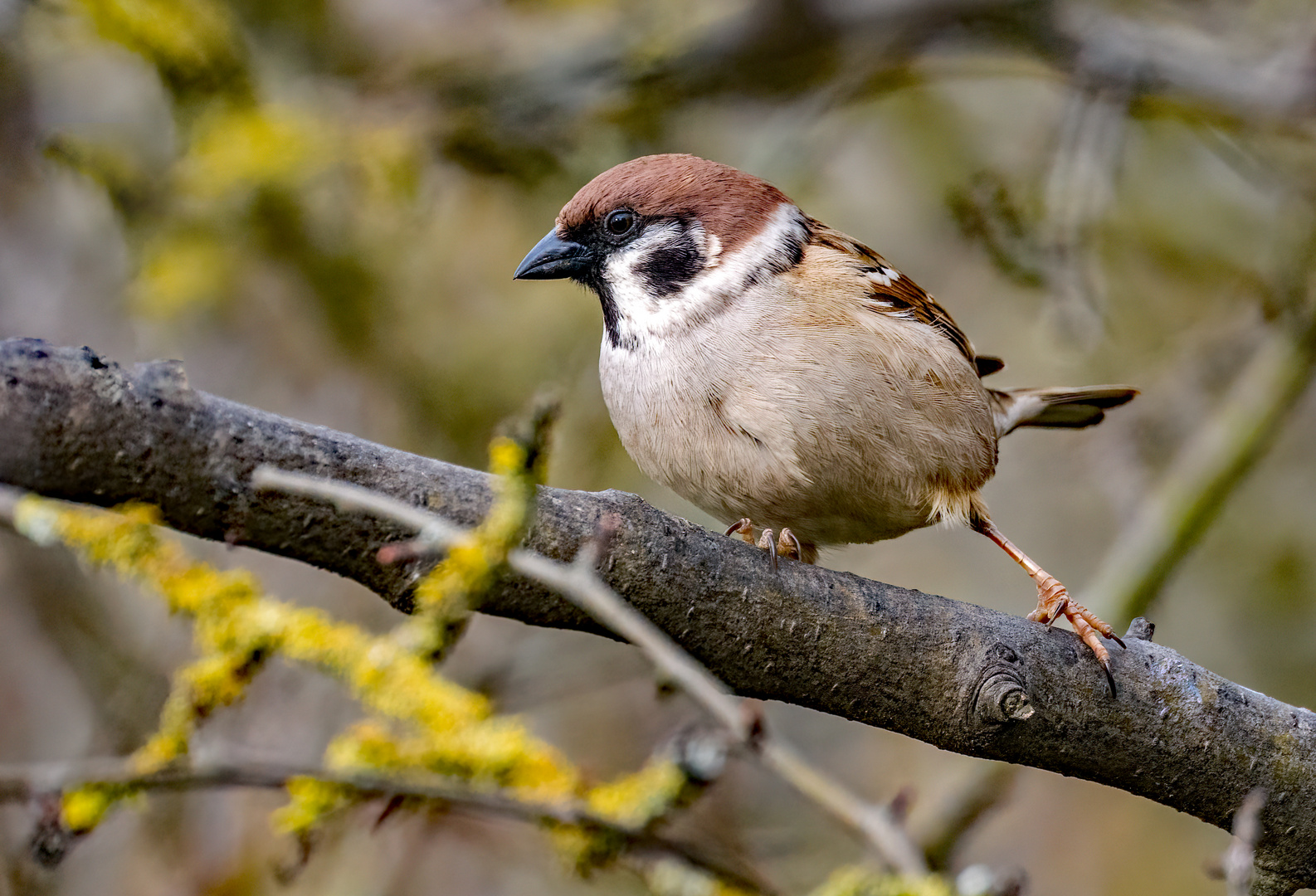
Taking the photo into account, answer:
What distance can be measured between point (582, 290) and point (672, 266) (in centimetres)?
164

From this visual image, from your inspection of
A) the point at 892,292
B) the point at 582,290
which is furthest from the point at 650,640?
the point at 582,290

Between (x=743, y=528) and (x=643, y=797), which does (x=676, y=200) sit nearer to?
(x=743, y=528)

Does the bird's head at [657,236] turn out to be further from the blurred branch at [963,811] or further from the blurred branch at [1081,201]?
the blurred branch at [963,811]

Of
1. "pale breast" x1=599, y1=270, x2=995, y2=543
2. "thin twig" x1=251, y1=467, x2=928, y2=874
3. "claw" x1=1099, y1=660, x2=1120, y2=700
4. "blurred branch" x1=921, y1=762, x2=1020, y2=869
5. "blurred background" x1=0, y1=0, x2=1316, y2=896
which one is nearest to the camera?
"thin twig" x1=251, y1=467, x2=928, y2=874

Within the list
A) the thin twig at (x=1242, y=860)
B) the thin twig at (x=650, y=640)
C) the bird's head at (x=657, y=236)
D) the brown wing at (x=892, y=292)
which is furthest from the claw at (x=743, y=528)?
the thin twig at (x=1242, y=860)

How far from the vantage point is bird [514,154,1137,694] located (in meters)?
2.97

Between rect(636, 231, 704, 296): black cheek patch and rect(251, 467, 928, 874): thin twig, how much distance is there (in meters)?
1.50

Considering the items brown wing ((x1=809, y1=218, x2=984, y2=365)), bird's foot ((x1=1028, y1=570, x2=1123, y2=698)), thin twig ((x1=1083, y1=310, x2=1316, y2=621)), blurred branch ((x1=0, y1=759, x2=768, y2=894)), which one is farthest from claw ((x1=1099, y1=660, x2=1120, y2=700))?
thin twig ((x1=1083, y1=310, x2=1316, y2=621))

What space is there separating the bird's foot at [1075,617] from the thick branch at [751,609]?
0.04 m

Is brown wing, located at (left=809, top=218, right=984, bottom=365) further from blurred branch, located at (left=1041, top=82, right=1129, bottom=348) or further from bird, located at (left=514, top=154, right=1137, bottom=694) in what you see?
blurred branch, located at (left=1041, top=82, right=1129, bottom=348)

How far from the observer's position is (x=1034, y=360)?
645cm

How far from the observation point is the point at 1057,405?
14.1ft

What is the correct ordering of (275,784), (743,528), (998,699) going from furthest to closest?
1. (743,528)
2. (998,699)
3. (275,784)

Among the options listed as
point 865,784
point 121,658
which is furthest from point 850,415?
point 865,784
